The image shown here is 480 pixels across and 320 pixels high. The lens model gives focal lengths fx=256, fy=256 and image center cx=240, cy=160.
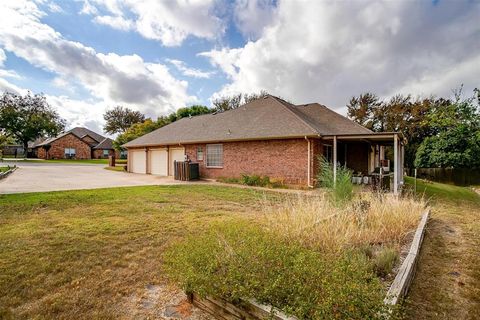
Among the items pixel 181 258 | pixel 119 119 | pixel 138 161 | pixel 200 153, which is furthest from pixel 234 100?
pixel 181 258

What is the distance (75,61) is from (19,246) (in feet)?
61.2

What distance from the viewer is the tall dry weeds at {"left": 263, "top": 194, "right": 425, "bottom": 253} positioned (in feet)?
13.2

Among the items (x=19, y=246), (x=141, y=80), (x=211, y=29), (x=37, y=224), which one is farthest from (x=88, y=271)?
(x=141, y=80)

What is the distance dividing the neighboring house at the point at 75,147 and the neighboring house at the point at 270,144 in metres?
31.5

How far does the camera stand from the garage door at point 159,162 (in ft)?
63.4

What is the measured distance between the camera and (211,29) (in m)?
12.5

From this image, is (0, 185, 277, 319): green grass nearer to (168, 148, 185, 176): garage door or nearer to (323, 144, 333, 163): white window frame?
(323, 144, 333, 163): white window frame

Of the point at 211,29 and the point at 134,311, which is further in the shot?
the point at 211,29

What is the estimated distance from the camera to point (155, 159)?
20.2 meters

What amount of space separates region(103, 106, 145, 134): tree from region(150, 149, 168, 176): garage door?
36.6m

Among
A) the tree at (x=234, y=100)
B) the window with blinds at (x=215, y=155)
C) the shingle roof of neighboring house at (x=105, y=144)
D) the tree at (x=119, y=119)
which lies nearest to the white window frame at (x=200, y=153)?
the window with blinds at (x=215, y=155)

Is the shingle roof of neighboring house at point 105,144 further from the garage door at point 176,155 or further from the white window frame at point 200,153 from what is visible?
the white window frame at point 200,153

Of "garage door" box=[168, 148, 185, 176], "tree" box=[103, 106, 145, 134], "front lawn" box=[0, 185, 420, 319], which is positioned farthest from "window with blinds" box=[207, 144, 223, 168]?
"tree" box=[103, 106, 145, 134]

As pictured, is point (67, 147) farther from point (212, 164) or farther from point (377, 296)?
point (377, 296)
